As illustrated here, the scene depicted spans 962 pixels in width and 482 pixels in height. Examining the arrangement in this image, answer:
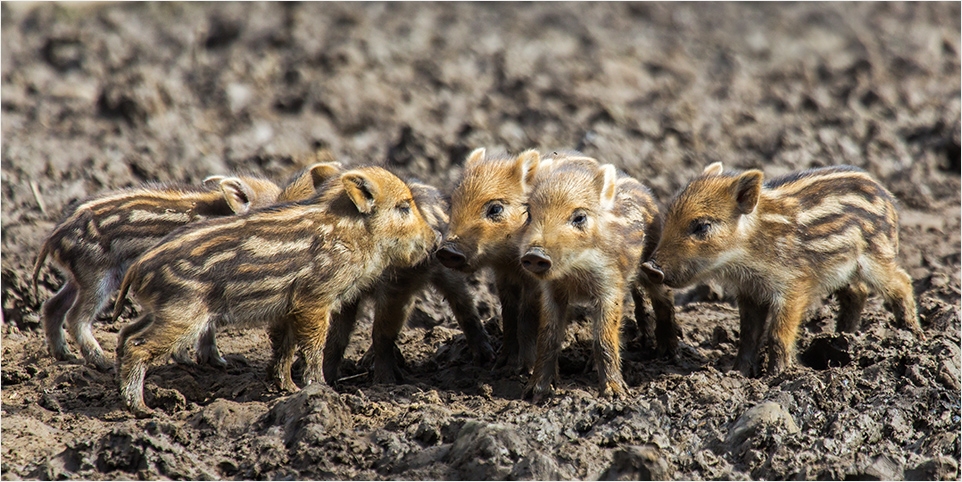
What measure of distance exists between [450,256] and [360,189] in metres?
0.69

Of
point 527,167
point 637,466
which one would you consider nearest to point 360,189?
point 527,167

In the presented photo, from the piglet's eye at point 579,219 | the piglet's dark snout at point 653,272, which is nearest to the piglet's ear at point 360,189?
the piglet's eye at point 579,219

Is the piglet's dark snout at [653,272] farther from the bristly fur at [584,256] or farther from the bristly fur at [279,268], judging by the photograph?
the bristly fur at [279,268]

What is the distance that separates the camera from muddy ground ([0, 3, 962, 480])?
4.91 metres

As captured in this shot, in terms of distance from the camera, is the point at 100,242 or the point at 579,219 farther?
the point at 100,242

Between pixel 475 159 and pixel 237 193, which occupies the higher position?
pixel 475 159

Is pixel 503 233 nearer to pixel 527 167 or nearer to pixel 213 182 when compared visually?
pixel 527 167

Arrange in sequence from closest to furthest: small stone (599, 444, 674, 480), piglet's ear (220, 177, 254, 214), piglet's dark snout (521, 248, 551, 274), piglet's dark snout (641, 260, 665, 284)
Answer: small stone (599, 444, 674, 480) < piglet's dark snout (521, 248, 551, 274) < piglet's dark snout (641, 260, 665, 284) < piglet's ear (220, 177, 254, 214)

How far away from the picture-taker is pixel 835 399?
5.32 m

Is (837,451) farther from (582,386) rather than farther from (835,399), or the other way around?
(582,386)

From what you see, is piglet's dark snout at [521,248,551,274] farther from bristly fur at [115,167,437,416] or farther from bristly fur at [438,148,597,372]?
bristly fur at [115,167,437,416]

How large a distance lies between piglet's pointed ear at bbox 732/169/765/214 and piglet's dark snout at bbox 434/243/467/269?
5.43ft

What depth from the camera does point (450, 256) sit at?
582 centimetres

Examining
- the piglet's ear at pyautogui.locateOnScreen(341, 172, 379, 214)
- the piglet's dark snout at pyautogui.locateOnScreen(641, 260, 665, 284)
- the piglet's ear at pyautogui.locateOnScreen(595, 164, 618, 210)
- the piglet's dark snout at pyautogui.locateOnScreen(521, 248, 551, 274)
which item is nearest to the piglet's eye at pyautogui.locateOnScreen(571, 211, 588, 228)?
the piglet's ear at pyautogui.locateOnScreen(595, 164, 618, 210)
